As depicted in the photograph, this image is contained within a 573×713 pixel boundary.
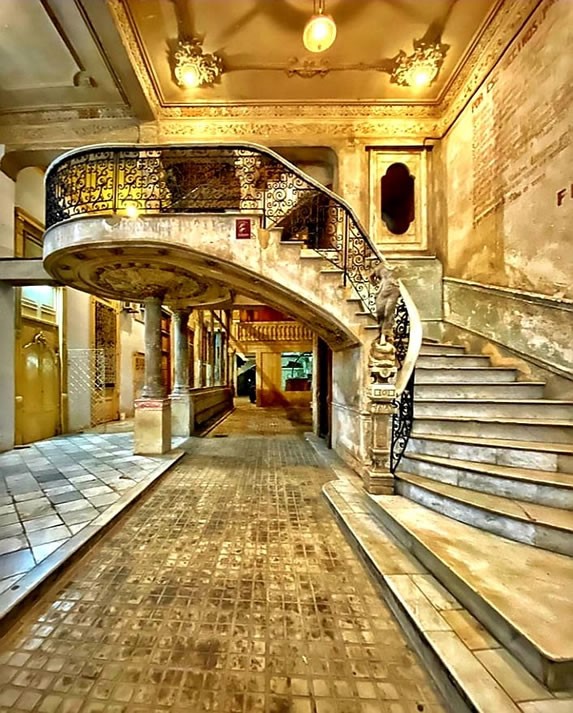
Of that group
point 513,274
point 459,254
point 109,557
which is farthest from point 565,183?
point 109,557

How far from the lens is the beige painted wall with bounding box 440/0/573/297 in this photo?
12.2 feet

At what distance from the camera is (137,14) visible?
5008 mm

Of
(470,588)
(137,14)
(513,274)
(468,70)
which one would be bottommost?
(470,588)

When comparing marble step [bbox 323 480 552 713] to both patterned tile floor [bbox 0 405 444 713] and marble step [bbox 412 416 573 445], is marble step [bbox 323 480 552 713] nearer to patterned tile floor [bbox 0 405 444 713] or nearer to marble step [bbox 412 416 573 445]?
patterned tile floor [bbox 0 405 444 713]

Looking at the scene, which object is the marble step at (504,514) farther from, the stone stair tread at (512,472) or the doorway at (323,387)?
the doorway at (323,387)

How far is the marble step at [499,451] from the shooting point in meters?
2.77

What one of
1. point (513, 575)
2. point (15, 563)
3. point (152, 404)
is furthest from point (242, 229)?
point (513, 575)

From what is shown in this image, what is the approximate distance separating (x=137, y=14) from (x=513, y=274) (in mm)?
6338

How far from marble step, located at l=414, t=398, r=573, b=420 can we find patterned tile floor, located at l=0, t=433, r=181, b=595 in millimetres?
3462

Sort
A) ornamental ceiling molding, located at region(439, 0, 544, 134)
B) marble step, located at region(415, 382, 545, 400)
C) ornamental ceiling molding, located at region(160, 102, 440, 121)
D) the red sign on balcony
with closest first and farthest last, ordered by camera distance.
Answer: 1. marble step, located at region(415, 382, 545, 400)
2. the red sign on balcony
3. ornamental ceiling molding, located at region(439, 0, 544, 134)
4. ornamental ceiling molding, located at region(160, 102, 440, 121)

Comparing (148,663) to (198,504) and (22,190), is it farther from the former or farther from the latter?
(22,190)

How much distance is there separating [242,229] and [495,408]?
3509 millimetres

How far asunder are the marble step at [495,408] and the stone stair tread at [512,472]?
2.19 ft

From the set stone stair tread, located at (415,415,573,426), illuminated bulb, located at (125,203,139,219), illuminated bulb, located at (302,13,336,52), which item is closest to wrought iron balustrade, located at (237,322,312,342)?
illuminated bulb, located at (125,203,139,219)
